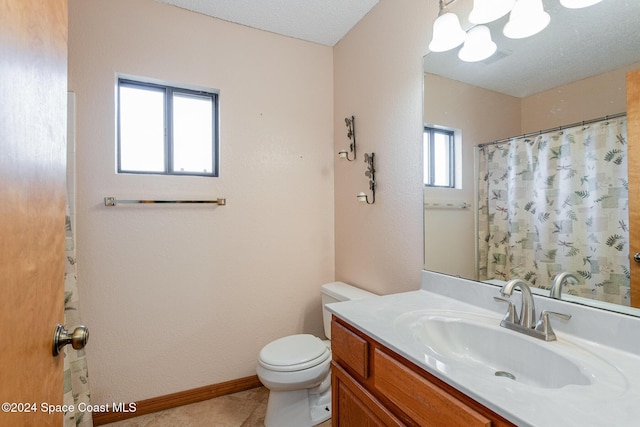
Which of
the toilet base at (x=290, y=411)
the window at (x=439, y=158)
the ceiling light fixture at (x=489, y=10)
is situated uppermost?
the ceiling light fixture at (x=489, y=10)

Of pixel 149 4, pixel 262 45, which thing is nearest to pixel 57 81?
pixel 149 4

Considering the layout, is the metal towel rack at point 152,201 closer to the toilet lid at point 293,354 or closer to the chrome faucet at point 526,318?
the toilet lid at point 293,354

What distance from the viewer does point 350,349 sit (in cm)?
111

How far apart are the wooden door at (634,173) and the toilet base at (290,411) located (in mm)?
1506

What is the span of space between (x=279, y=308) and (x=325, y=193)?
2.99 feet

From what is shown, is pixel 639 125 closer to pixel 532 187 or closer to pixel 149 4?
pixel 532 187

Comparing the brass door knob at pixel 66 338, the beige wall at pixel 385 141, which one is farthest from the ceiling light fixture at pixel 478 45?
Answer: the brass door knob at pixel 66 338

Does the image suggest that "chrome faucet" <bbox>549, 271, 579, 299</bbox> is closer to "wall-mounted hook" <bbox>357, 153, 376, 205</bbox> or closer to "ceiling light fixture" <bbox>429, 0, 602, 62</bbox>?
"ceiling light fixture" <bbox>429, 0, 602, 62</bbox>

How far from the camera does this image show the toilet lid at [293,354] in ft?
5.18

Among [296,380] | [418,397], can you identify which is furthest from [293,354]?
[418,397]

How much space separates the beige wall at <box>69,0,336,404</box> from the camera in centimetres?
172

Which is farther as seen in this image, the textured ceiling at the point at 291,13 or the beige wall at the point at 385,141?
the textured ceiling at the point at 291,13

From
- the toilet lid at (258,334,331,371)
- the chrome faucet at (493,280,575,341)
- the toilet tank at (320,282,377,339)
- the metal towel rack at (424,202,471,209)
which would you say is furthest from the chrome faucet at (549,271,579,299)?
the toilet lid at (258,334,331,371)

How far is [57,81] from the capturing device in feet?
2.19
